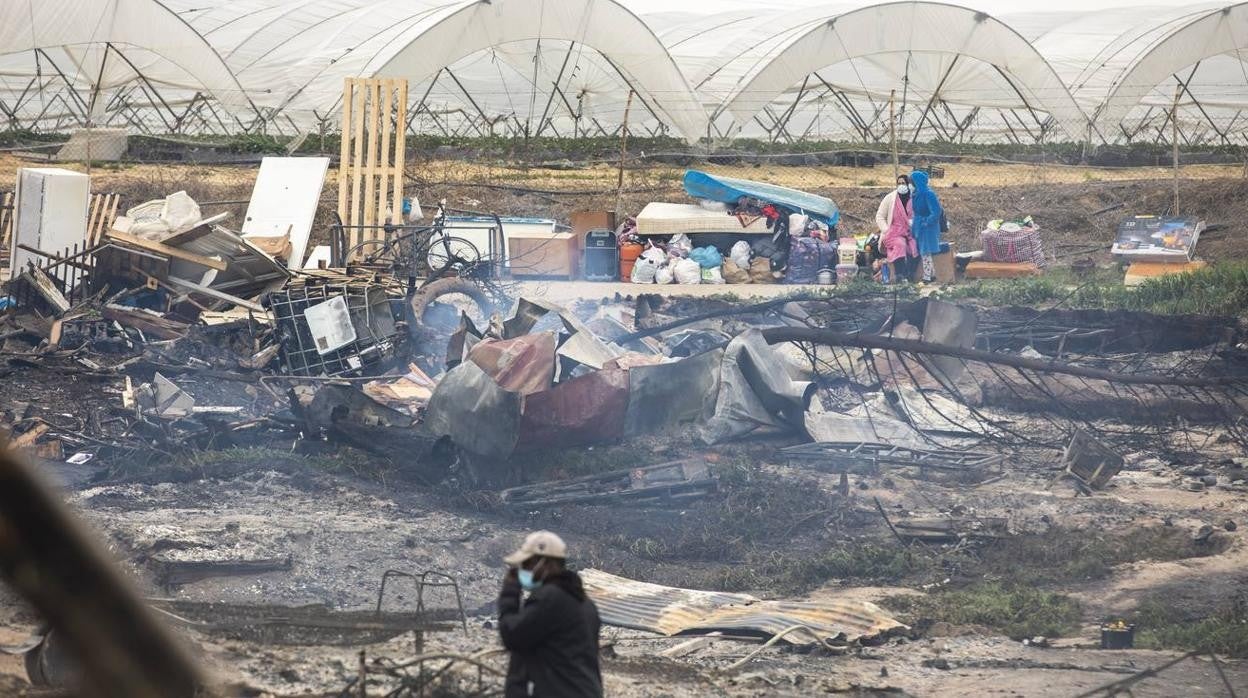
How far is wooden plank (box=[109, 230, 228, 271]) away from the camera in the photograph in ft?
39.2

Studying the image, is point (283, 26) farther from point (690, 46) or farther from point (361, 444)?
point (361, 444)

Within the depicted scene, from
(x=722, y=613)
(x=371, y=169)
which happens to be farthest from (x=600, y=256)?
(x=722, y=613)

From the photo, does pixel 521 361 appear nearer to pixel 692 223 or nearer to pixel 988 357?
pixel 988 357

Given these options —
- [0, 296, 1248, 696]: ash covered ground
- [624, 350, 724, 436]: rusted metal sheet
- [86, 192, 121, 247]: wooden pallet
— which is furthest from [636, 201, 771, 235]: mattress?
[624, 350, 724, 436]: rusted metal sheet

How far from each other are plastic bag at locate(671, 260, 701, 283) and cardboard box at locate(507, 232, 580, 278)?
1.23 m

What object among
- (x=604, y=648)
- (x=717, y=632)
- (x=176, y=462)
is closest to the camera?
(x=604, y=648)

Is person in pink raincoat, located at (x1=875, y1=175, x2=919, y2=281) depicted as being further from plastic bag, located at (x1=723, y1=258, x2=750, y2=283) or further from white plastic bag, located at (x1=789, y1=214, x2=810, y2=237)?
plastic bag, located at (x1=723, y1=258, x2=750, y2=283)

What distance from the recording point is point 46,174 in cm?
1345

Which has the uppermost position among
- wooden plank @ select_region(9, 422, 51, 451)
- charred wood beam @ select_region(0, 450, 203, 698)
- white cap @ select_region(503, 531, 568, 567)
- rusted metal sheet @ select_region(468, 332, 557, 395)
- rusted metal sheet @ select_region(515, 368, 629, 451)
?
charred wood beam @ select_region(0, 450, 203, 698)

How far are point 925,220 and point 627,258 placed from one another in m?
3.46

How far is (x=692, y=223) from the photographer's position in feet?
52.3

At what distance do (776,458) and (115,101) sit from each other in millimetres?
21656

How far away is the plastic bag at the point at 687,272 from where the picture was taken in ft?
50.1

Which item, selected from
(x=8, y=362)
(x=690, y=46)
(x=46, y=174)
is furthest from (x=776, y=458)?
(x=690, y=46)
